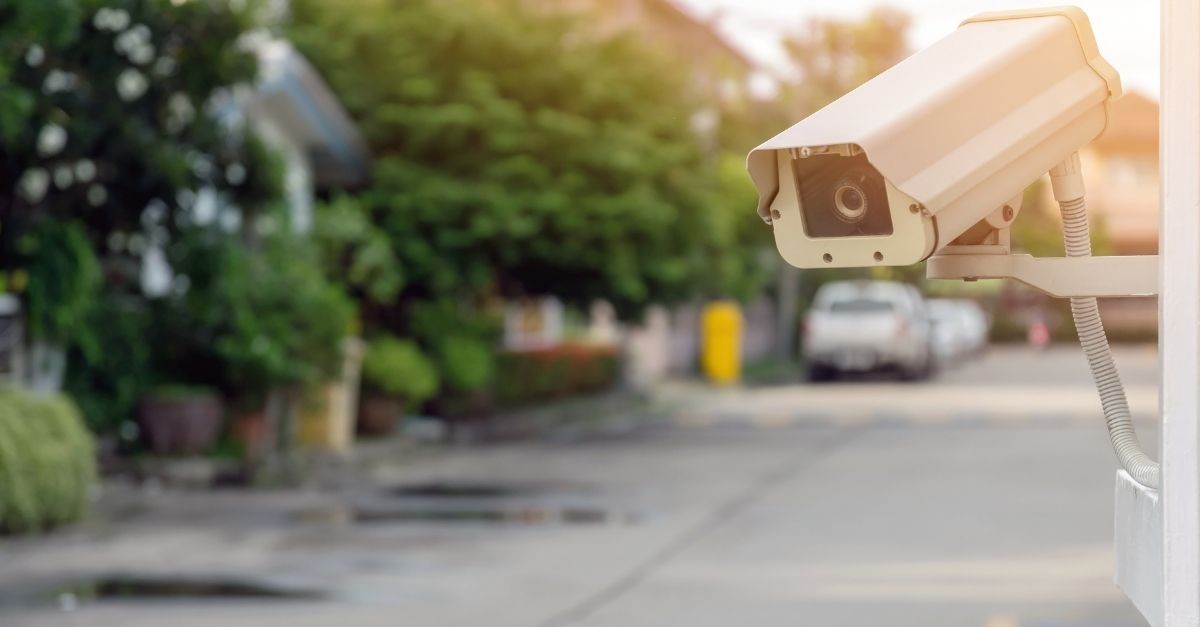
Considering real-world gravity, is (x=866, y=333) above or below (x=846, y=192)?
below

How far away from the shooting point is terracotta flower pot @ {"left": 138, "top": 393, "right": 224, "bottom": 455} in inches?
667

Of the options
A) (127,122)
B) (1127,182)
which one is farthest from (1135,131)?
(127,122)

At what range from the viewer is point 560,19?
73.8 feet

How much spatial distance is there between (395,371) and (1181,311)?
58.8ft

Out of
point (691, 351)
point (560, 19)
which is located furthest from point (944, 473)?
point (691, 351)

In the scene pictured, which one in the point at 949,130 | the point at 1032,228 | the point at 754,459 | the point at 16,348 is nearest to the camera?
the point at 949,130

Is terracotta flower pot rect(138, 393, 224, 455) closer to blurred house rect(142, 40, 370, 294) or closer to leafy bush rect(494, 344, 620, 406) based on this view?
blurred house rect(142, 40, 370, 294)

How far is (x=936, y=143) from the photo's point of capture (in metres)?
3.00

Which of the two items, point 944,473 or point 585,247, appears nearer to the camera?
point 944,473

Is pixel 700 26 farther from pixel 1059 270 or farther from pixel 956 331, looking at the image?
pixel 1059 270

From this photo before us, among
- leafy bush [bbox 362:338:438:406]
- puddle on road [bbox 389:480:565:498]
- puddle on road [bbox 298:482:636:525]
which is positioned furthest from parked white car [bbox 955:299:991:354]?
puddle on road [bbox 298:482:636:525]

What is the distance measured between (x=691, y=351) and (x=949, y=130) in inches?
1545

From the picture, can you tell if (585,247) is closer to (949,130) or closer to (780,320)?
(949,130)

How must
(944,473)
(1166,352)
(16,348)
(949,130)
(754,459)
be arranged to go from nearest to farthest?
(1166,352)
(949,130)
(16,348)
(944,473)
(754,459)
